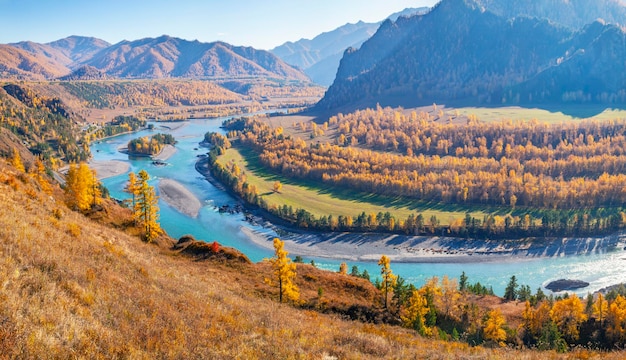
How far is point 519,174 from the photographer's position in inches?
6412

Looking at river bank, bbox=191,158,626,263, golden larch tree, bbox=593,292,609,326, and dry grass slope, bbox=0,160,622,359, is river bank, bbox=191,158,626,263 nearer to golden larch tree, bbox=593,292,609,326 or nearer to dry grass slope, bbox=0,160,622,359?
golden larch tree, bbox=593,292,609,326

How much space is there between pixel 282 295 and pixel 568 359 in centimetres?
3020

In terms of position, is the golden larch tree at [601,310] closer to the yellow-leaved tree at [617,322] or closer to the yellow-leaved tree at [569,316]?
the yellow-leaved tree at [617,322]

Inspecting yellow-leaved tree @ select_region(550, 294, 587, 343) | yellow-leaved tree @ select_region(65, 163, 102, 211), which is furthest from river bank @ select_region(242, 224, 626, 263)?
yellow-leaved tree @ select_region(65, 163, 102, 211)

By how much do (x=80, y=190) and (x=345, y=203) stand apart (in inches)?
3863

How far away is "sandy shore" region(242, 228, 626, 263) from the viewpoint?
111 meters

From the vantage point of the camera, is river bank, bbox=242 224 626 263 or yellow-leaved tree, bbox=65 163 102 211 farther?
river bank, bbox=242 224 626 263

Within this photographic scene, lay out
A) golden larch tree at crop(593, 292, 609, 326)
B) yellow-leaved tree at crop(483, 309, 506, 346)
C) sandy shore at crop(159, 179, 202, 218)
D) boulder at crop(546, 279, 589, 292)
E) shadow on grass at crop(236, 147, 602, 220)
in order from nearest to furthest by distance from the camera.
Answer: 1. yellow-leaved tree at crop(483, 309, 506, 346)
2. golden larch tree at crop(593, 292, 609, 326)
3. boulder at crop(546, 279, 589, 292)
4. shadow on grass at crop(236, 147, 602, 220)
5. sandy shore at crop(159, 179, 202, 218)

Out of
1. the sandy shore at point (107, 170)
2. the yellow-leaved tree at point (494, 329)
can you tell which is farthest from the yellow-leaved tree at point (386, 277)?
the sandy shore at point (107, 170)

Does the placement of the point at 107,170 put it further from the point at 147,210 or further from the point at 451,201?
the point at 451,201

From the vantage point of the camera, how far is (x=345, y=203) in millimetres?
151875

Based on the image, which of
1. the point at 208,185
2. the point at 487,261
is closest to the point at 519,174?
the point at 487,261

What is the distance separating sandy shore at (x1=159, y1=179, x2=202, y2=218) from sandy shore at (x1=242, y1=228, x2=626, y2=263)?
1245 inches

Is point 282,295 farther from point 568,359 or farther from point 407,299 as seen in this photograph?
point 568,359
